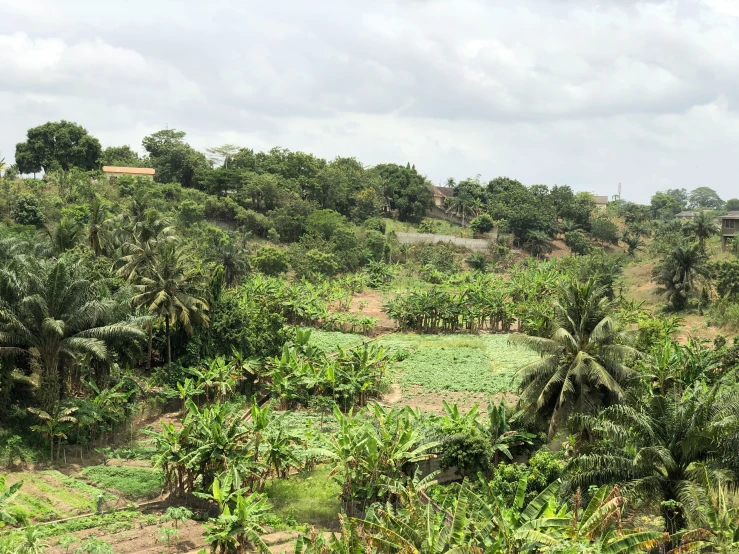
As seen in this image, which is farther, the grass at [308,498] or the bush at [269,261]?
the bush at [269,261]

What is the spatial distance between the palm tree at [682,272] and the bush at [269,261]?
91.9ft

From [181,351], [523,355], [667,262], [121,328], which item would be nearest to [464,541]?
[121,328]

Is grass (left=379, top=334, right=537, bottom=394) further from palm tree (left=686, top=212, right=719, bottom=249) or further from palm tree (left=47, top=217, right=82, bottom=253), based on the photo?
palm tree (left=686, top=212, right=719, bottom=249)

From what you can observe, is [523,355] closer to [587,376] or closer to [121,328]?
[587,376]

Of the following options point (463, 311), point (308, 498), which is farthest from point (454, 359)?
point (308, 498)

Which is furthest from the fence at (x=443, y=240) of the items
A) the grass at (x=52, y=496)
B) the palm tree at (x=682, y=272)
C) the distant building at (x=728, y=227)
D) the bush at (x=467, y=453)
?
the grass at (x=52, y=496)

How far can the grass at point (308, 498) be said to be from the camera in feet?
62.4

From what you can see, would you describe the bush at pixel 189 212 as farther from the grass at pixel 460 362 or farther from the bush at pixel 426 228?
the bush at pixel 426 228

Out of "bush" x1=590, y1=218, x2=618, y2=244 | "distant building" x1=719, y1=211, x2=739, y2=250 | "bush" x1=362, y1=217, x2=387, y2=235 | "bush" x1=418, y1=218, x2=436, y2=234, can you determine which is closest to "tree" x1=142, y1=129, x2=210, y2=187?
"bush" x1=362, y1=217, x2=387, y2=235

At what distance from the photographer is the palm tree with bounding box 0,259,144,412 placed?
21578 mm

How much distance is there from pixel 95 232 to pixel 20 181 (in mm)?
24499

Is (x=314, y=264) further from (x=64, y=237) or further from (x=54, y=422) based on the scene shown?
(x=54, y=422)

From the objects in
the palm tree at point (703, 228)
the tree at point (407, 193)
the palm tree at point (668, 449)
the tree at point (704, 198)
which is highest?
the tree at point (704, 198)

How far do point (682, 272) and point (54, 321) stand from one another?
38.6m
